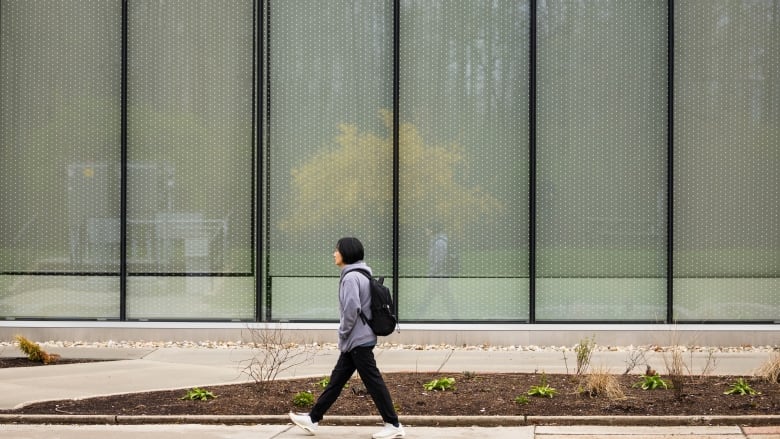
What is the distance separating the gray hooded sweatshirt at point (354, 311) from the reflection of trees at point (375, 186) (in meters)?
6.50

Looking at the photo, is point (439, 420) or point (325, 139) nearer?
point (439, 420)

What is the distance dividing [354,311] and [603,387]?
→ 10.0 feet

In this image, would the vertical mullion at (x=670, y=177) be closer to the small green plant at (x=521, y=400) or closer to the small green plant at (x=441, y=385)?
the small green plant at (x=441, y=385)

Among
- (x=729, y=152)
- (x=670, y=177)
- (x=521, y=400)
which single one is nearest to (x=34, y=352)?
(x=521, y=400)

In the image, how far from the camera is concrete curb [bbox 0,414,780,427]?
10.9 meters

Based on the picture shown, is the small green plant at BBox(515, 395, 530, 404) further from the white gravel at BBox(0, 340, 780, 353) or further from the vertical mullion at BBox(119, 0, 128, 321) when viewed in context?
the vertical mullion at BBox(119, 0, 128, 321)

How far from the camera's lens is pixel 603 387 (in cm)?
1191

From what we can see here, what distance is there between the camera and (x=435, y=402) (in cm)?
1186

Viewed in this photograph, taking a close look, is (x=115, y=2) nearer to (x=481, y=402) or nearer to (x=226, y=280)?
(x=226, y=280)

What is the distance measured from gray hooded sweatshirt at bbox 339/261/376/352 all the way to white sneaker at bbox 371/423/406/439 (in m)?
0.73

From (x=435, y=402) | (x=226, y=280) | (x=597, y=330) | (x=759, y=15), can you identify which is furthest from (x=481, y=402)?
(x=759, y=15)

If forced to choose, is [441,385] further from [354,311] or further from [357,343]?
[354,311]

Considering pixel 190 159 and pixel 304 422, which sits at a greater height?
pixel 190 159

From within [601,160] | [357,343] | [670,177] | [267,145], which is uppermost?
[267,145]
